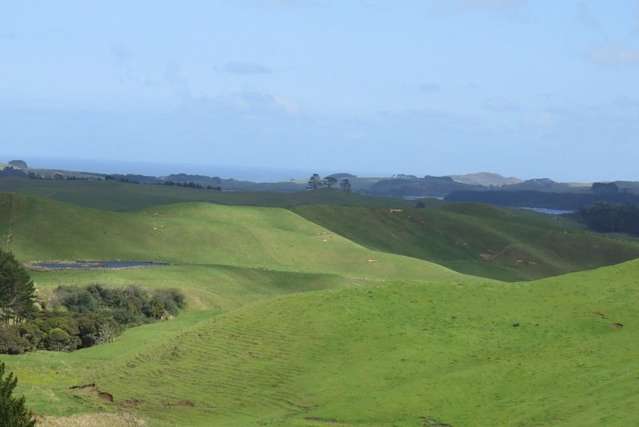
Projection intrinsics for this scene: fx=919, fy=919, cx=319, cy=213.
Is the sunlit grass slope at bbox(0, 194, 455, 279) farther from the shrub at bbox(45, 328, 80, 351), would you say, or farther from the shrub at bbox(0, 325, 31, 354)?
the shrub at bbox(0, 325, 31, 354)

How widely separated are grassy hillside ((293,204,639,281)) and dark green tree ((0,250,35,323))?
7474 cm

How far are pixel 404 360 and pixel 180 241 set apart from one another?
65.8 metres

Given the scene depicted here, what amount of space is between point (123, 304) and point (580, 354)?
38.0 m

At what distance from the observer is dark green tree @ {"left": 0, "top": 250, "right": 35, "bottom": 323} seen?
2285 inches

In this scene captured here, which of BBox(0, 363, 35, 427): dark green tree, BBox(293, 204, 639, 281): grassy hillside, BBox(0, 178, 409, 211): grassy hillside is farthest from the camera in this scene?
BBox(0, 178, 409, 211): grassy hillside

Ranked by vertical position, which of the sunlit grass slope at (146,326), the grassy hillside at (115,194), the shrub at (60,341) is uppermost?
the grassy hillside at (115,194)

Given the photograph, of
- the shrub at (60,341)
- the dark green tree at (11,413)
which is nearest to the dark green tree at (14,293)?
the shrub at (60,341)

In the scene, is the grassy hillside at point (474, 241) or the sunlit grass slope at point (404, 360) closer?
the sunlit grass slope at point (404, 360)

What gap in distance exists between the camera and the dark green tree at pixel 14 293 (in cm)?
5803

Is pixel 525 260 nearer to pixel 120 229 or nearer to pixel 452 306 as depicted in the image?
pixel 120 229

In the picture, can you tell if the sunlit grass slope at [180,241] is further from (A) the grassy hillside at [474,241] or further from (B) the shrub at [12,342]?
(B) the shrub at [12,342]

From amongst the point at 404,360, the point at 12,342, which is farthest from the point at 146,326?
the point at 404,360

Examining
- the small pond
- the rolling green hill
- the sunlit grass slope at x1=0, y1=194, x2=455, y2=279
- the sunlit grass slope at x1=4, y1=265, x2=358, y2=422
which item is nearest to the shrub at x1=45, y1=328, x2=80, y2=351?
the sunlit grass slope at x1=4, y1=265, x2=358, y2=422

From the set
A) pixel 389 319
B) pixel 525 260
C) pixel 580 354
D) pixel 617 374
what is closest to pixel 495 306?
pixel 389 319
